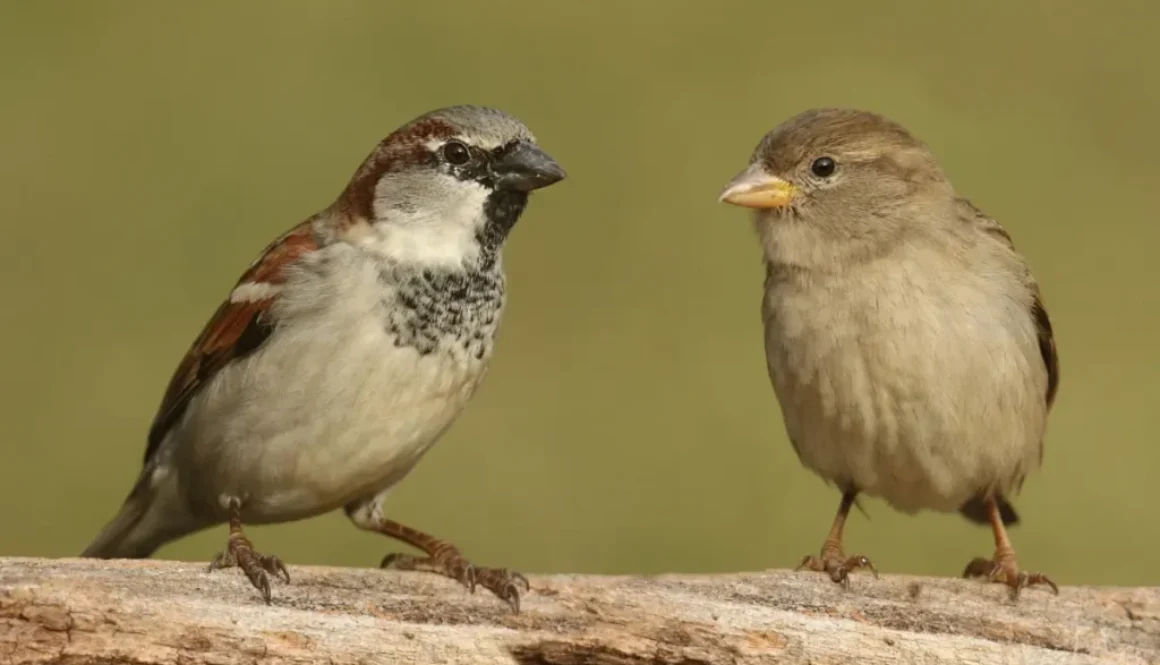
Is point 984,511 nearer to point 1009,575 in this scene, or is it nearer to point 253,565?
point 1009,575

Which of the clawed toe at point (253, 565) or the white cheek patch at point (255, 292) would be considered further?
the white cheek patch at point (255, 292)

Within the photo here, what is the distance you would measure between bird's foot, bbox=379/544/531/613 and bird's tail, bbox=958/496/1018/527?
93cm

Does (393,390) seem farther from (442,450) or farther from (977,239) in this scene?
(442,450)

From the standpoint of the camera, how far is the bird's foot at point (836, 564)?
110 inches

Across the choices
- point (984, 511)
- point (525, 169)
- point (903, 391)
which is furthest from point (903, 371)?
point (525, 169)

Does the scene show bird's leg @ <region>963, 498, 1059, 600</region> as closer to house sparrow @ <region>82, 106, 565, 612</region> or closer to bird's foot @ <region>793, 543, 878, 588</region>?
bird's foot @ <region>793, 543, 878, 588</region>

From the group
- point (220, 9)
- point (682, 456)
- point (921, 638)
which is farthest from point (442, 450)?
point (921, 638)

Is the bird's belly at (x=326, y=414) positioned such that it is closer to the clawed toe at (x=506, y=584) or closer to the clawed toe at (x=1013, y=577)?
the clawed toe at (x=506, y=584)

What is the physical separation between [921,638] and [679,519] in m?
1.90

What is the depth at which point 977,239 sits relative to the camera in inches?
116

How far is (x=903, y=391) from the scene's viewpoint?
282 cm

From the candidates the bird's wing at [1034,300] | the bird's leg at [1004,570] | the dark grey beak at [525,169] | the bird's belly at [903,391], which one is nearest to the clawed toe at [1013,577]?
the bird's leg at [1004,570]

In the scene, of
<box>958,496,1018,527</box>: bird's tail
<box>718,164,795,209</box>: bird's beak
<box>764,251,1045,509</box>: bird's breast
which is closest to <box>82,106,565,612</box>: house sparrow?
<box>718,164,795,209</box>: bird's beak

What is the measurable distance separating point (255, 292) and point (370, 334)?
0.80 ft
